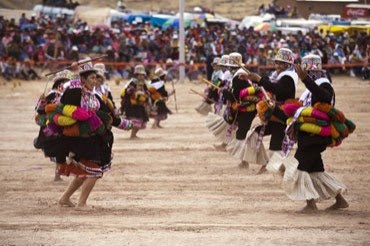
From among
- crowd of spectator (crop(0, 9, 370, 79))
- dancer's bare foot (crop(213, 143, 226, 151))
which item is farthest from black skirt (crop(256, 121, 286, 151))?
crowd of spectator (crop(0, 9, 370, 79))

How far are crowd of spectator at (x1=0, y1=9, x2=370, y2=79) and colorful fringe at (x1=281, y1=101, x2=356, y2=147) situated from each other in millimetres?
28073

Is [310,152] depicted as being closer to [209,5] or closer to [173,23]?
[173,23]

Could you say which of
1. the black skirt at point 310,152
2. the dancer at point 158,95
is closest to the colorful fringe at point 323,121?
the black skirt at point 310,152

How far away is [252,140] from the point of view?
61.9ft

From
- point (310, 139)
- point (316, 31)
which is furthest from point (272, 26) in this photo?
point (310, 139)

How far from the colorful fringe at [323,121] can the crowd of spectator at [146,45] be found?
28.1m

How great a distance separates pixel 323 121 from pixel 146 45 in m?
32.2

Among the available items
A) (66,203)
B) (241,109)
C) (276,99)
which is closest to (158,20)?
(241,109)

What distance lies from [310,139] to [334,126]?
0.33 metres

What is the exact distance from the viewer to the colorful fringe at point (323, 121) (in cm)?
1406

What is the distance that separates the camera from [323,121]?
14094mm

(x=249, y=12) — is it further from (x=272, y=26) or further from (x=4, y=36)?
(x=4, y=36)

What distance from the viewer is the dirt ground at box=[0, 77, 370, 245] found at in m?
12.1

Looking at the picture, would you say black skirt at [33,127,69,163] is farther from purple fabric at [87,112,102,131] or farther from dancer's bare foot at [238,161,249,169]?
dancer's bare foot at [238,161,249,169]
